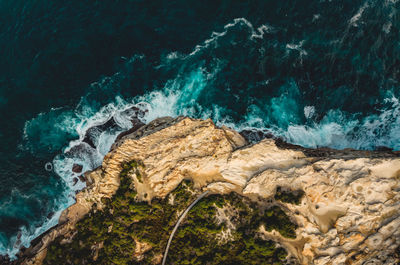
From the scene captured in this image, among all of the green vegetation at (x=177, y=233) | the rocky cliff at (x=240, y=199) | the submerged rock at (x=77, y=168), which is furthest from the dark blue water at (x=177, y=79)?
the green vegetation at (x=177, y=233)

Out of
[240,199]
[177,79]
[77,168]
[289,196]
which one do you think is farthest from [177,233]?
[177,79]

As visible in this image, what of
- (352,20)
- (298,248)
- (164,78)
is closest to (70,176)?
(164,78)

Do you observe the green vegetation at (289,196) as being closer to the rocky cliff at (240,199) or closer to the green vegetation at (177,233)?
the rocky cliff at (240,199)

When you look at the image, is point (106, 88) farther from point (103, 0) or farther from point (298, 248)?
point (298, 248)

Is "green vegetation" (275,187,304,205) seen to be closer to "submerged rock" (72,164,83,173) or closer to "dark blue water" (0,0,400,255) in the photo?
"dark blue water" (0,0,400,255)

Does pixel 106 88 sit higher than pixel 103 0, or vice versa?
pixel 103 0

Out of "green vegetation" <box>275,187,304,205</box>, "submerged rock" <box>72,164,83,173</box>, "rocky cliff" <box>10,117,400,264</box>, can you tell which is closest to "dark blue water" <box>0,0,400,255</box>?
"submerged rock" <box>72,164,83,173</box>
